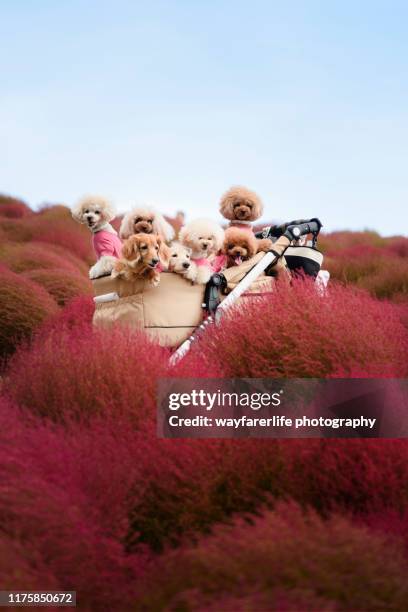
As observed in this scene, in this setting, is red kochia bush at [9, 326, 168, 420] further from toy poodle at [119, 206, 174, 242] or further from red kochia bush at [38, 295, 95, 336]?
red kochia bush at [38, 295, 95, 336]

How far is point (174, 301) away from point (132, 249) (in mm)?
426

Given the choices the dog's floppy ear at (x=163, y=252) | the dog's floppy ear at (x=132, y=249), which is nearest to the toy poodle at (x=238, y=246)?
the dog's floppy ear at (x=163, y=252)

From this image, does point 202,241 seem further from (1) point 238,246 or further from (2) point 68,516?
(2) point 68,516

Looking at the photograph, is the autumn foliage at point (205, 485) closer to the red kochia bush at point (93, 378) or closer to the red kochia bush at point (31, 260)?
the red kochia bush at point (93, 378)

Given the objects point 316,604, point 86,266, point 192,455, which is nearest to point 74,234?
point 86,266

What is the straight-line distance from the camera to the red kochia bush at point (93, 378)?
3424mm

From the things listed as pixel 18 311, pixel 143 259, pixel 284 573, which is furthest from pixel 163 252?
pixel 18 311

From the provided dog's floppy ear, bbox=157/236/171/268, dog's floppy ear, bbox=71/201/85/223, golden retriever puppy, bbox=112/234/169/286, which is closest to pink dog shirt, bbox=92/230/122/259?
dog's floppy ear, bbox=71/201/85/223

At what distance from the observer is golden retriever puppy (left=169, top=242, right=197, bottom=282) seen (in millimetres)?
4560

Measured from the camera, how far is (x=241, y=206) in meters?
5.42

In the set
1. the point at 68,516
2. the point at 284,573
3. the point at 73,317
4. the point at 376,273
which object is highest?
the point at 376,273

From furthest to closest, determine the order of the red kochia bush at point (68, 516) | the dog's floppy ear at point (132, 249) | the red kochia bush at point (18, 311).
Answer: the red kochia bush at point (18, 311)
the dog's floppy ear at point (132, 249)
the red kochia bush at point (68, 516)

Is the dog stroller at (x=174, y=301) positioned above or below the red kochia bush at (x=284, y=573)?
above

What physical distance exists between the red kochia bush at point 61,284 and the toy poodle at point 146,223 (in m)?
3.34
